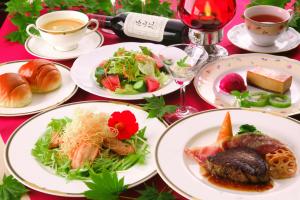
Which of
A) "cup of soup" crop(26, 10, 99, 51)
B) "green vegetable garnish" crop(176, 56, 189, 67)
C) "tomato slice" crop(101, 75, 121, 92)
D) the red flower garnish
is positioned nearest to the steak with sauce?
the red flower garnish

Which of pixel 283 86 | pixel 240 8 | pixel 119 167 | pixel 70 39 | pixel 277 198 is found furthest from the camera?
pixel 240 8

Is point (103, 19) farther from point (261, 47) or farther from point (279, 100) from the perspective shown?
point (279, 100)

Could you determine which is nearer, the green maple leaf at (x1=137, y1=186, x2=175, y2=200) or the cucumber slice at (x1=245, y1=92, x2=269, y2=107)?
the green maple leaf at (x1=137, y1=186, x2=175, y2=200)

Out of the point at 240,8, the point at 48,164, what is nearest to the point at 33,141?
the point at 48,164

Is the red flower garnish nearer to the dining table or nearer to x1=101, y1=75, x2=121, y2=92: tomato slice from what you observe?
the dining table

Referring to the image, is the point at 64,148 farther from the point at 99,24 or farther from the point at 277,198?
the point at 99,24

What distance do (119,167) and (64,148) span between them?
0.48 ft

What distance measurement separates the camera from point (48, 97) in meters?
1.43

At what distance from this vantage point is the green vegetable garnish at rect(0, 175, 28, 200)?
107cm

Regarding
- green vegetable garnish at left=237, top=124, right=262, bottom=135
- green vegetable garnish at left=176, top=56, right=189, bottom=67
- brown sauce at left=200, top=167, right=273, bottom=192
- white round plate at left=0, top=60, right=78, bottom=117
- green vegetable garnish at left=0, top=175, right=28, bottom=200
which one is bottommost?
white round plate at left=0, top=60, right=78, bottom=117

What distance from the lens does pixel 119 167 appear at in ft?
3.65

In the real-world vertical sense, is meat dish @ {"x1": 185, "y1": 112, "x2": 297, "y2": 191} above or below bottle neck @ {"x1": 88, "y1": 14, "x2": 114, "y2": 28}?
above

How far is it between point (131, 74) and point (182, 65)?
0.23 metres

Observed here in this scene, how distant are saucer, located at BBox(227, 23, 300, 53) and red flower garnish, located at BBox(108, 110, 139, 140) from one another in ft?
2.05
